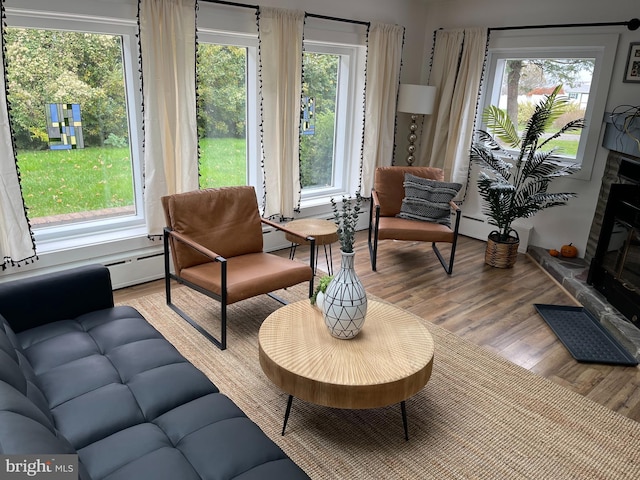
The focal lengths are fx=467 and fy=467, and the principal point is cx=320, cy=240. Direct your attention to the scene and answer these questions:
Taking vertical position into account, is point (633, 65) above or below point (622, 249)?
above

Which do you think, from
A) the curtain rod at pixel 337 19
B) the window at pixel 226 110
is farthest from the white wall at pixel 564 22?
the window at pixel 226 110

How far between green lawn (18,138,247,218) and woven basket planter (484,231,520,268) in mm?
2795

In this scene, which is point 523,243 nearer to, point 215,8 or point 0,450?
point 215,8

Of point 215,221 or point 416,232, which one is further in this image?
point 416,232

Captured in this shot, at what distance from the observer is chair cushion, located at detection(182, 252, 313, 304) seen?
282cm

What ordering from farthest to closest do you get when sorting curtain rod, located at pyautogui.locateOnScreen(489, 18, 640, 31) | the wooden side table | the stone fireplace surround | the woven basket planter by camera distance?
1. the woven basket planter
2. curtain rod, located at pyautogui.locateOnScreen(489, 18, 640, 31)
3. the wooden side table
4. the stone fireplace surround

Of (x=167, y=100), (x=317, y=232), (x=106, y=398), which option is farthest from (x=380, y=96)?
(x=106, y=398)

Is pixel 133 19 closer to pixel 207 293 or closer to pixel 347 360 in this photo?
pixel 207 293

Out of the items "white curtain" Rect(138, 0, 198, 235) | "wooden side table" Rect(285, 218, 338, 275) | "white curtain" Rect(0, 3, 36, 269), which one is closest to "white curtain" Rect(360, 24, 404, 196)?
"wooden side table" Rect(285, 218, 338, 275)

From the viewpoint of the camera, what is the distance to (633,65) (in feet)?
12.8

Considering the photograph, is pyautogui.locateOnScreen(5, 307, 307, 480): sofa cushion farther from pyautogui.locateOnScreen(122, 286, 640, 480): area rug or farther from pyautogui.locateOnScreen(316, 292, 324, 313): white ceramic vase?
pyautogui.locateOnScreen(316, 292, 324, 313): white ceramic vase

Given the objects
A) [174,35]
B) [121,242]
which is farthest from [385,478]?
[174,35]

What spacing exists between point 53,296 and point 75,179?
1.48m

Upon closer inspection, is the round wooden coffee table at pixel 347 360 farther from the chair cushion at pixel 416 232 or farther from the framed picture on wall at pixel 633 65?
the framed picture on wall at pixel 633 65
